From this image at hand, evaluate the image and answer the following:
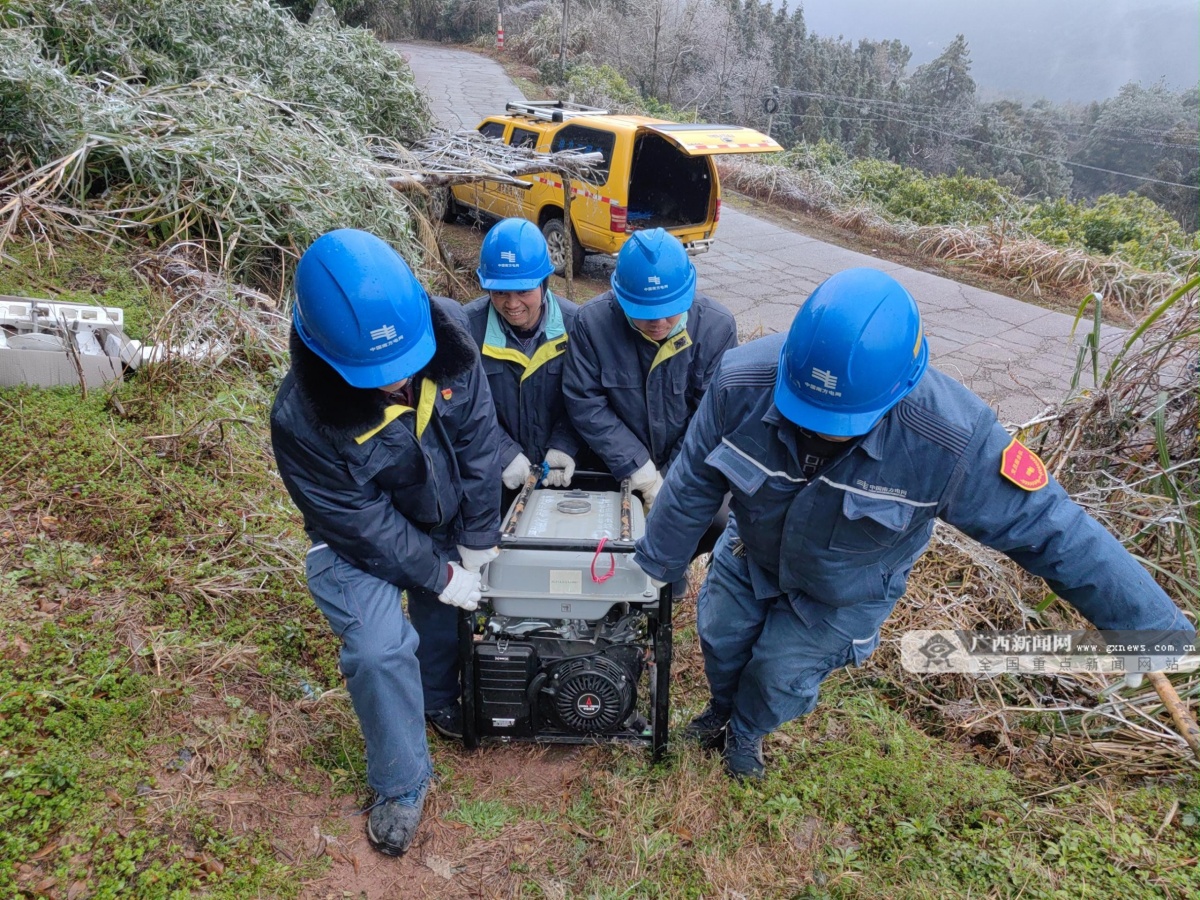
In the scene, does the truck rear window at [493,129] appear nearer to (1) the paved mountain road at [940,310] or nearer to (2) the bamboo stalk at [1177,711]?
(1) the paved mountain road at [940,310]

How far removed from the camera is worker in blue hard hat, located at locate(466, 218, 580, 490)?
110 inches

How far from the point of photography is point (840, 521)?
1965 millimetres

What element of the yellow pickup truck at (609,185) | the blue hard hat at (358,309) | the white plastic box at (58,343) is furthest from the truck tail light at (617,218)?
the blue hard hat at (358,309)

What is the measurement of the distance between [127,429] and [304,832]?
237 cm

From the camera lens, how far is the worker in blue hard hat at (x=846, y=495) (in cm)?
174

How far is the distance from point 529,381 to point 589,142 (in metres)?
6.18

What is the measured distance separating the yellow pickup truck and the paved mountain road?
0.78m

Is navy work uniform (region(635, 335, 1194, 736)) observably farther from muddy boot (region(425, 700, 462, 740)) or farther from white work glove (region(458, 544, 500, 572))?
muddy boot (region(425, 700, 462, 740))

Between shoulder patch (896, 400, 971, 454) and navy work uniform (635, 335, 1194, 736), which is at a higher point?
shoulder patch (896, 400, 971, 454)

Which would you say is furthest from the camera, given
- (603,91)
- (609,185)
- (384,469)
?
(603,91)

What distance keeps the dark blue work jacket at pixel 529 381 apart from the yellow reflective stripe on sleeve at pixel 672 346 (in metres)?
0.38
